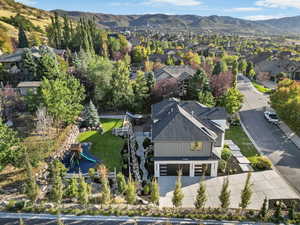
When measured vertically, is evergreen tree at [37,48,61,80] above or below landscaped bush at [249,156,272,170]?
above

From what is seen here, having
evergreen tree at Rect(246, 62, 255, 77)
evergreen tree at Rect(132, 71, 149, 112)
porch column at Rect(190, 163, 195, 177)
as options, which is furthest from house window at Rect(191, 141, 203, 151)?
evergreen tree at Rect(246, 62, 255, 77)

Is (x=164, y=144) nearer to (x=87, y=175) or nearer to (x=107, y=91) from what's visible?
(x=87, y=175)

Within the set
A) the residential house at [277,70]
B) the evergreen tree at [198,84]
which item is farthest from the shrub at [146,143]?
the residential house at [277,70]

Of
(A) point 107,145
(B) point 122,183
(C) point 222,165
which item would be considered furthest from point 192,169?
(A) point 107,145

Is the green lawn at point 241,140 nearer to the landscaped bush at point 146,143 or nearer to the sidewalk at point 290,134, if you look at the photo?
the sidewalk at point 290,134

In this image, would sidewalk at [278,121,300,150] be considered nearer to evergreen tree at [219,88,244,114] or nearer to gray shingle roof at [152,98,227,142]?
evergreen tree at [219,88,244,114]

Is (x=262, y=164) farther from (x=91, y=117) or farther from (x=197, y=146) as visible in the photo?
(x=91, y=117)
